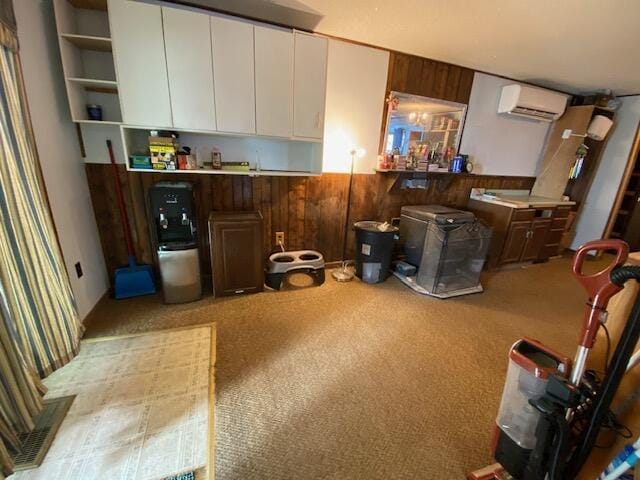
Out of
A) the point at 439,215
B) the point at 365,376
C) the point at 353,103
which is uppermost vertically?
the point at 353,103

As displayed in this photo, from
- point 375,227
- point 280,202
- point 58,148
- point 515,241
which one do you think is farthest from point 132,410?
point 515,241

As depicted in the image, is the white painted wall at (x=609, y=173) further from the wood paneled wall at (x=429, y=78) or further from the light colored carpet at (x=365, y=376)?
the wood paneled wall at (x=429, y=78)

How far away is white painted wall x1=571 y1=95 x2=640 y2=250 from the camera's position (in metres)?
3.89

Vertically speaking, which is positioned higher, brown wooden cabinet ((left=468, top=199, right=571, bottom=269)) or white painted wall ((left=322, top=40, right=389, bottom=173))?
white painted wall ((left=322, top=40, right=389, bottom=173))

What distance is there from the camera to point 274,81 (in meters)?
2.32

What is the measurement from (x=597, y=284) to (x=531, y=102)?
3573 mm

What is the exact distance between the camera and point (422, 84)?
3.16 m

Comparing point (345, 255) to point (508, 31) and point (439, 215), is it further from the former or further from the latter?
point (508, 31)

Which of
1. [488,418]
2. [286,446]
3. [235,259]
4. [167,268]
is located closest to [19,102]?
[167,268]

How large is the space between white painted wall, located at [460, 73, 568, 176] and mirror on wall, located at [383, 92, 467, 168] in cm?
22

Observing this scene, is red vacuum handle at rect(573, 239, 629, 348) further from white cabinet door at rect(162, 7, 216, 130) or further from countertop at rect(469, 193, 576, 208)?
countertop at rect(469, 193, 576, 208)

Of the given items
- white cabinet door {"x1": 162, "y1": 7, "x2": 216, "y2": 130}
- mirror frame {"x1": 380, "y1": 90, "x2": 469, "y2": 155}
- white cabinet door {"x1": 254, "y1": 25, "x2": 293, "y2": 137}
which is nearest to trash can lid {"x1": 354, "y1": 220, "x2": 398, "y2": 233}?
mirror frame {"x1": 380, "y1": 90, "x2": 469, "y2": 155}

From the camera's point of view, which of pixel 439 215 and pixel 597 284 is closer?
pixel 597 284

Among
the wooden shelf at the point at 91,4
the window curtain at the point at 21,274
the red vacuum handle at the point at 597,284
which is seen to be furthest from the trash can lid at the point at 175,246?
the red vacuum handle at the point at 597,284
